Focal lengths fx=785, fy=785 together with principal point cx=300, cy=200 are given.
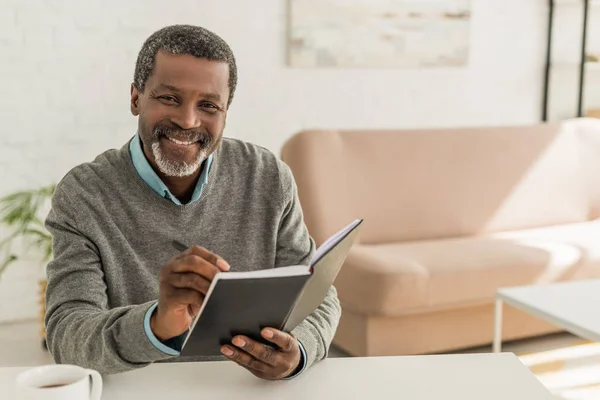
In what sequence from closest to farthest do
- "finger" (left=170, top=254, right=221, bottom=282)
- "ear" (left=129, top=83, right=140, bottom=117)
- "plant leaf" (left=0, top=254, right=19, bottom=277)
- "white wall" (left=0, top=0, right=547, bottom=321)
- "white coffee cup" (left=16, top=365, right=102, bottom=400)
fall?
"white coffee cup" (left=16, top=365, right=102, bottom=400) < "finger" (left=170, top=254, right=221, bottom=282) < "ear" (left=129, top=83, right=140, bottom=117) < "plant leaf" (left=0, top=254, right=19, bottom=277) < "white wall" (left=0, top=0, right=547, bottom=321)

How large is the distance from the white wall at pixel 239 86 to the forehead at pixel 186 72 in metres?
2.00

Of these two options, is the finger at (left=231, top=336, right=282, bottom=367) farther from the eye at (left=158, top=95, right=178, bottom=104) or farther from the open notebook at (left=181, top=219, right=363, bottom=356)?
the eye at (left=158, top=95, right=178, bottom=104)

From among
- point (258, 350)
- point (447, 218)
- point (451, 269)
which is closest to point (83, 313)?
point (258, 350)

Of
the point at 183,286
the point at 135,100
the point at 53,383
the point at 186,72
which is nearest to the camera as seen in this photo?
the point at 53,383

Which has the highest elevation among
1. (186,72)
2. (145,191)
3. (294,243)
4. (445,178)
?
(186,72)

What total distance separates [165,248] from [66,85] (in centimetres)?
204

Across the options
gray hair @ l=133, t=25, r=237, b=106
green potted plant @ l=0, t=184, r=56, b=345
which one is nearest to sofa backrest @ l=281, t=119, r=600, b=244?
green potted plant @ l=0, t=184, r=56, b=345

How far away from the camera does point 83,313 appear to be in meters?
1.18

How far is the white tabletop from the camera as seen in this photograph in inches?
76.7

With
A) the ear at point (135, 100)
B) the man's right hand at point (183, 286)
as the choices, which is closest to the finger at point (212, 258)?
the man's right hand at point (183, 286)

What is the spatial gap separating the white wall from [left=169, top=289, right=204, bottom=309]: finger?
2368mm

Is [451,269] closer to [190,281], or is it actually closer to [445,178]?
[445,178]

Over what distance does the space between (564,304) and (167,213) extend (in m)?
1.23

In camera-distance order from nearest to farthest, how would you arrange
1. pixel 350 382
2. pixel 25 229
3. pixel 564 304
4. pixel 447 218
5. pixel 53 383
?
pixel 53 383
pixel 350 382
pixel 564 304
pixel 25 229
pixel 447 218
